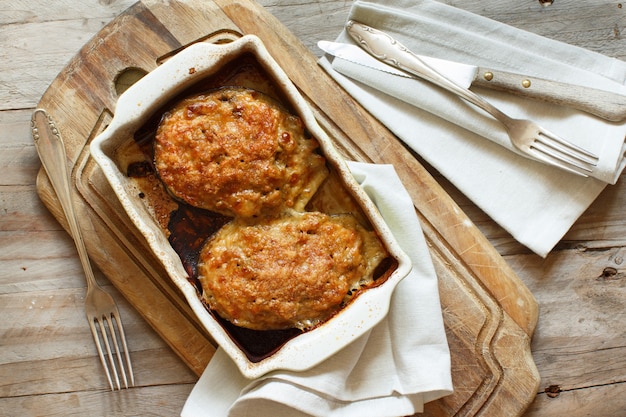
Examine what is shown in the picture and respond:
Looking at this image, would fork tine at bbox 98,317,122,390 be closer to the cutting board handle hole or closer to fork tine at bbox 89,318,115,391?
fork tine at bbox 89,318,115,391

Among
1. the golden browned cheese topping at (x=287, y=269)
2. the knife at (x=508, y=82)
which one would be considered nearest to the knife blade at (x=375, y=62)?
the knife at (x=508, y=82)

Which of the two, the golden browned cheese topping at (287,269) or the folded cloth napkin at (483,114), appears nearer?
the golden browned cheese topping at (287,269)

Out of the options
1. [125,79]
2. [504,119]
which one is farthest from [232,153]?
[504,119]

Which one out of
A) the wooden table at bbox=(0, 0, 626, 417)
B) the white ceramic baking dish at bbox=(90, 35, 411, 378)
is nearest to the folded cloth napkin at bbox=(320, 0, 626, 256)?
the wooden table at bbox=(0, 0, 626, 417)

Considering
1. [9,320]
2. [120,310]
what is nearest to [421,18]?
[120,310]

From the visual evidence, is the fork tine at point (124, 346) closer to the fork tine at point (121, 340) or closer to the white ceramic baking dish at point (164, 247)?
the fork tine at point (121, 340)
